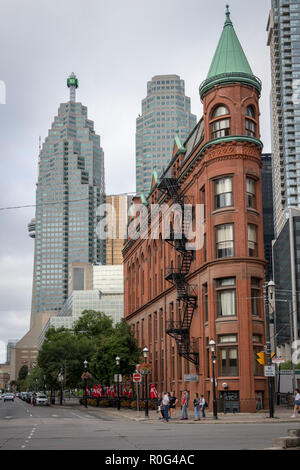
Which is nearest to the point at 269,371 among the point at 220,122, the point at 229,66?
the point at 220,122

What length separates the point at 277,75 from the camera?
200 metres

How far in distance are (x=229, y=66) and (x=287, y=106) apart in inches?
5974

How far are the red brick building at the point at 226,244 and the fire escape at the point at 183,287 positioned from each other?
90 mm

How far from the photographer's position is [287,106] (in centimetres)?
19362

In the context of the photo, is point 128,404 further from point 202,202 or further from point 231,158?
point 231,158

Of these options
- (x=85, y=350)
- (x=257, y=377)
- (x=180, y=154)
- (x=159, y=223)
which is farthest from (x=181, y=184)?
(x=85, y=350)

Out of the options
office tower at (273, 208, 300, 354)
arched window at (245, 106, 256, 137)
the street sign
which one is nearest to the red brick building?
arched window at (245, 106, 256, 137)

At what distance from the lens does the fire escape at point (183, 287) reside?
51812 millimetres

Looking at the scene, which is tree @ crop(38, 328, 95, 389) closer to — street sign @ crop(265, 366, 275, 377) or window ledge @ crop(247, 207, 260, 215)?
window ledge @ crop(247, 207, 260, 215)

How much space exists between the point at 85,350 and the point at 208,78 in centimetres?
4421

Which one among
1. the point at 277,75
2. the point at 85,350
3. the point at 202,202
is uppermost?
the point at 277,75

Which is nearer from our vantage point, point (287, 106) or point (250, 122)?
point (250, 122)

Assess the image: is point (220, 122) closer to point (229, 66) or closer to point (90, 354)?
point (229, 66)

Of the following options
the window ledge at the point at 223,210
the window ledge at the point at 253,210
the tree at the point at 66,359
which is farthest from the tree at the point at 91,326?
the window ledge at the point at 253,210
